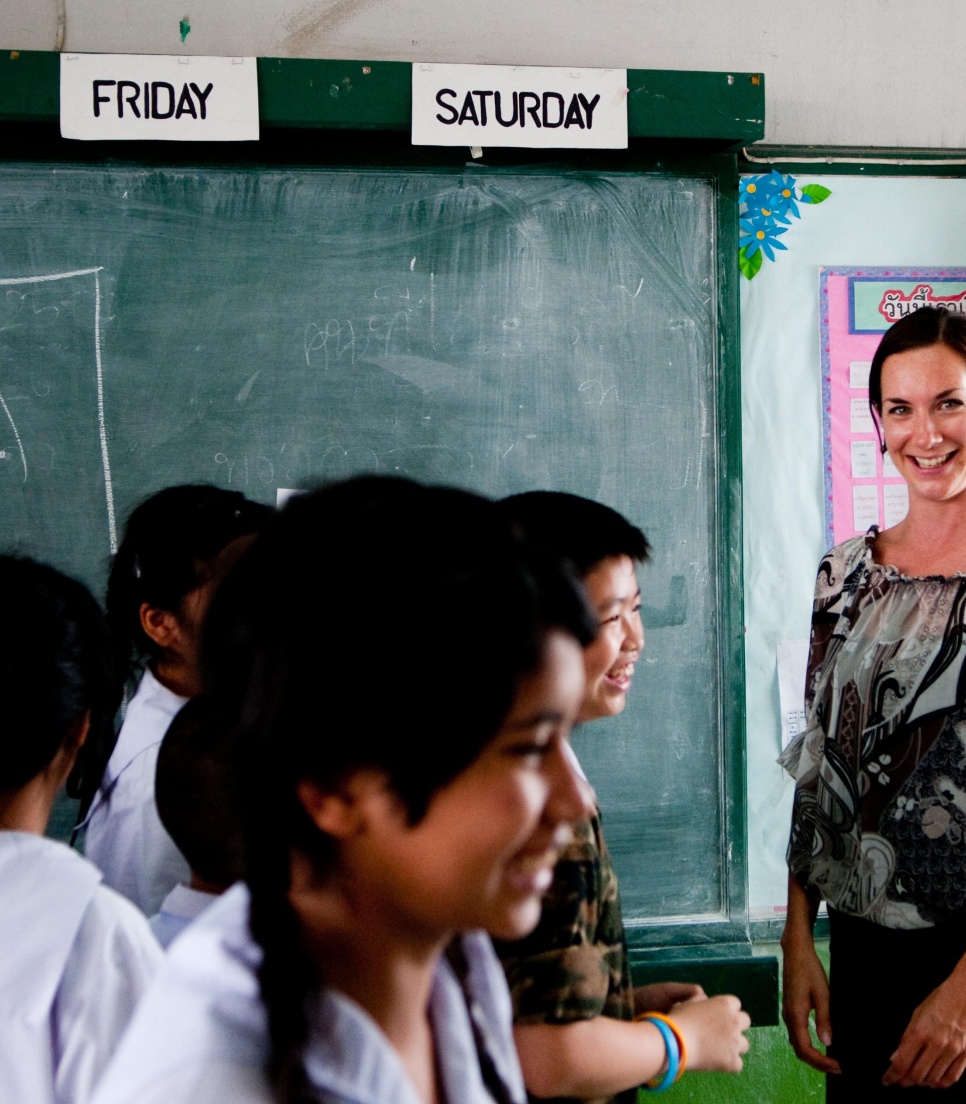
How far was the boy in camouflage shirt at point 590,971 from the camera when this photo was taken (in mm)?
1042

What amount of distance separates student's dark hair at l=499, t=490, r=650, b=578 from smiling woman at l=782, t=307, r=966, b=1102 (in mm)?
513

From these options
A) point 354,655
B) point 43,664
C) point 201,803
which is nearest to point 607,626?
point 201,803

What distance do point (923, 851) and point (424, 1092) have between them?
3.31 ft

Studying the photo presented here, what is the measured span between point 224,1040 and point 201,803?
→ 0.71 m

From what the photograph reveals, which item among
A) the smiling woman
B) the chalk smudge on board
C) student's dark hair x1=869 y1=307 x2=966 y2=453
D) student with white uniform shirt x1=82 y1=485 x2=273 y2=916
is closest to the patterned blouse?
the smiling woman

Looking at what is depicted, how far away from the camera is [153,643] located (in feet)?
5.47

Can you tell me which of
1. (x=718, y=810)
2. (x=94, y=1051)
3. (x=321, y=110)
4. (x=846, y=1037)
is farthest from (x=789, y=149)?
(x=94, y=1051)

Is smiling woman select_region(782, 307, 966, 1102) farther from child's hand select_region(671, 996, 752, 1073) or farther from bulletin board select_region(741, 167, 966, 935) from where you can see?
bulletin board select_region(741, 167, 966, 935)

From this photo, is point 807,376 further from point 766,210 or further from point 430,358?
point 430,358

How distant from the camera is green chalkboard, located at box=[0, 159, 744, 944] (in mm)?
2256

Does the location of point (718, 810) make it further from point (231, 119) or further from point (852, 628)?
point (231, 119)

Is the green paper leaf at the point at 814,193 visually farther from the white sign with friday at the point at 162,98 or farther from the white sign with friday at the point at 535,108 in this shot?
the white sign with friday at the point at 162,98

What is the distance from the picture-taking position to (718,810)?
237 centimetres

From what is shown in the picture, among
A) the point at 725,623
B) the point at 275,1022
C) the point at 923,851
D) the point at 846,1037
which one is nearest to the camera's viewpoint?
the point at 275,1022
